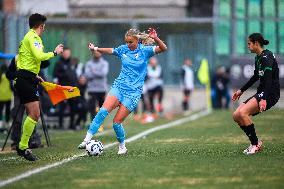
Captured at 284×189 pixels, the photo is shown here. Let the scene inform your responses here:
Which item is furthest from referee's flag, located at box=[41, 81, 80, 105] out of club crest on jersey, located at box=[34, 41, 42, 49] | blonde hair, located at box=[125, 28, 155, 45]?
club crest on jersey, located at box=[34, 41, 42, 49]

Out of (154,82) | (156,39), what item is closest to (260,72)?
(156,39)

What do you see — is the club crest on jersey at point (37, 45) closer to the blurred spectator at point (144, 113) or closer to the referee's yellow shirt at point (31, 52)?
the referee's yellow shirt at point (31, 52)

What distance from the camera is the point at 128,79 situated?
1683 centimetres

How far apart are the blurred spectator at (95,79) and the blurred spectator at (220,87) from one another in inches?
431

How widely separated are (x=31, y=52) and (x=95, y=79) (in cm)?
1024

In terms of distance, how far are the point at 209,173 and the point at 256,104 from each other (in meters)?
3.07

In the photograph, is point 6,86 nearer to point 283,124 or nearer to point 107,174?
point 283,124

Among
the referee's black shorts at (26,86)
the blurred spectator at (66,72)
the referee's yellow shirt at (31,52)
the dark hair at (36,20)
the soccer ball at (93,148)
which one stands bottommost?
the soccer ball at (93,148)

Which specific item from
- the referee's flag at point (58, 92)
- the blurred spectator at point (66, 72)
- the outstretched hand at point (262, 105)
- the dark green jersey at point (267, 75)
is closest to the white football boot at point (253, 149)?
the outstretched hand at point (262, 105)

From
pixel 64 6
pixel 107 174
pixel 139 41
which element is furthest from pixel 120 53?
pixel 64 6

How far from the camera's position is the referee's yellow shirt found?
15789 mm

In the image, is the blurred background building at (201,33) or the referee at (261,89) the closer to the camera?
the referee at (261,89)

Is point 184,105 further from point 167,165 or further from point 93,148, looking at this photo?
point 167,165

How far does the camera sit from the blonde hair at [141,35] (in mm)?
16734
